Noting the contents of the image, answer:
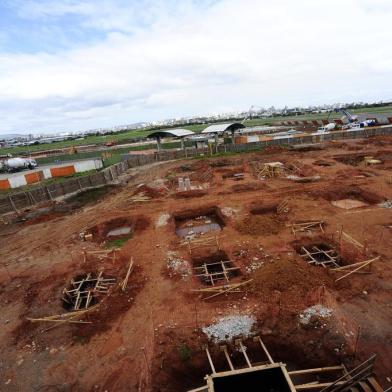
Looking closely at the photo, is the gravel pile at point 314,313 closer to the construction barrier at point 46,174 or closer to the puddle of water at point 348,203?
the puddle of water at point 348,203

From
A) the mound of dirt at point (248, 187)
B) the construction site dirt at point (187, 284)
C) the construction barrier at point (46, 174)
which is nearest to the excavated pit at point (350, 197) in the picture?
the construction site dirt at point (187, 284)

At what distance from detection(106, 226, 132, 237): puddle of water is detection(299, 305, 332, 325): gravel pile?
1190cm

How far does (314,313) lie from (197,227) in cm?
999

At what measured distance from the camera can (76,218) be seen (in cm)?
2094

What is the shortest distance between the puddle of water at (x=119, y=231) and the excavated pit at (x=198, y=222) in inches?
128

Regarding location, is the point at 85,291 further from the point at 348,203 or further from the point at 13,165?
the point at 13,165

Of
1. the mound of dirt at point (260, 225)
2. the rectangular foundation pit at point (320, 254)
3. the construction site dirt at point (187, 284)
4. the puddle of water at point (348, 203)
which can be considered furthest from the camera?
the puddle of water at point (348, 203)

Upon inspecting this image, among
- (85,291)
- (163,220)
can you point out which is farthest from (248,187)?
(85,291)

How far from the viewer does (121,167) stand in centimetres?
3669

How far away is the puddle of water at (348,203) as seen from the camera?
19184 millimetres

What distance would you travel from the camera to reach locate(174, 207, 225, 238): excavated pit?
17.8 m

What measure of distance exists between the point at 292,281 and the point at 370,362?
4.65 meters

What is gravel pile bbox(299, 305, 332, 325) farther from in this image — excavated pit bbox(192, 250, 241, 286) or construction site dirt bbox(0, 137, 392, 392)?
excavated pit bbox(192, 250, 241, 286)

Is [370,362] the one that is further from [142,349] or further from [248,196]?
[248,196]
